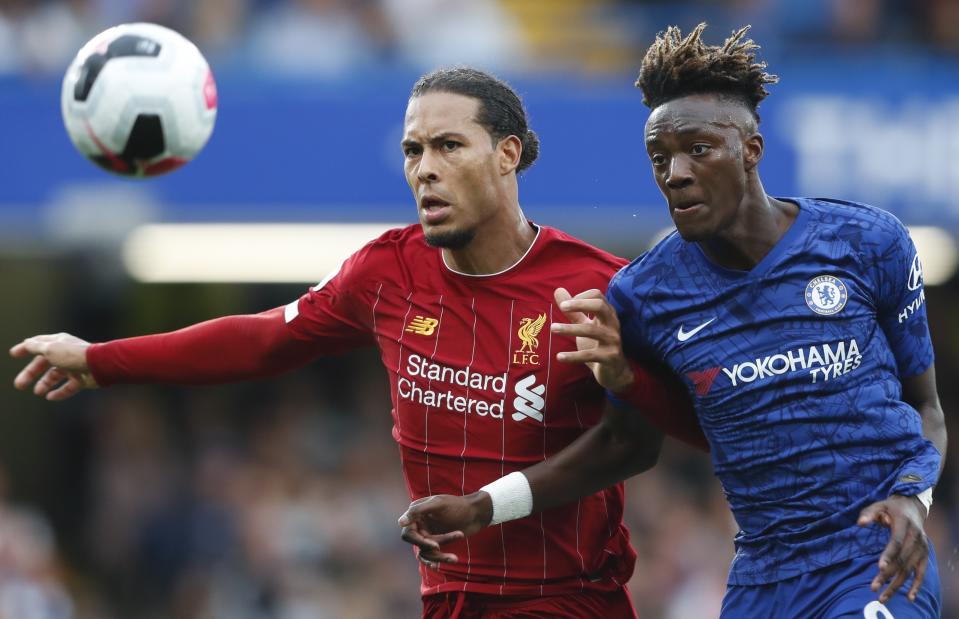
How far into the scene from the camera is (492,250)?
512 cm

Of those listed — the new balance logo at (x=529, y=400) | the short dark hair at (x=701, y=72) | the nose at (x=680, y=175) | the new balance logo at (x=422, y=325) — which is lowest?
the new balance logo at (x=529, y=400)

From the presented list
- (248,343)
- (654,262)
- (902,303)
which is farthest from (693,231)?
(248,343)

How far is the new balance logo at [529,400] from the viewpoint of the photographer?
16.3ft

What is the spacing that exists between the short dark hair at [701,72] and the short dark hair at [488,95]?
0.63 m

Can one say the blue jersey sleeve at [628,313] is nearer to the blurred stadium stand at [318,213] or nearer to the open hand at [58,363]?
the open hand at [58,363]

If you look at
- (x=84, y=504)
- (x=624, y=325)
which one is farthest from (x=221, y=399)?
(x=624, y=325)

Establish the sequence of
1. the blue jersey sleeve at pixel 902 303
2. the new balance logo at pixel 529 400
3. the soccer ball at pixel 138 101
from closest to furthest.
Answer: the blue jersey sleeve at pixel 902 303
the new balance logo at pixel 529 400
the soccer ball at pixel 138 101

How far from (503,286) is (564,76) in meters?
5.78

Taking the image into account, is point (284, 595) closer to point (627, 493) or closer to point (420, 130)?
point (627, 493)

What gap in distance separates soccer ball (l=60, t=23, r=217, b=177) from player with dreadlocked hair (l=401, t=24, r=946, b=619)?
1942mm

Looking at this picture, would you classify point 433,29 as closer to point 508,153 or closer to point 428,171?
point 508,153

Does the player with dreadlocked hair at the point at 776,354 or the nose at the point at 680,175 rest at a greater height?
the nose at the point at 680,175

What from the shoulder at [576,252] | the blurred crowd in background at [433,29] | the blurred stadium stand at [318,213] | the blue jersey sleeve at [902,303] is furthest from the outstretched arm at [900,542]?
the blurred crowd in background at [433,29]

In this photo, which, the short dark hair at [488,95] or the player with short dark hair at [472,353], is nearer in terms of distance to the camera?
the player with short dark hair at [472,353]
